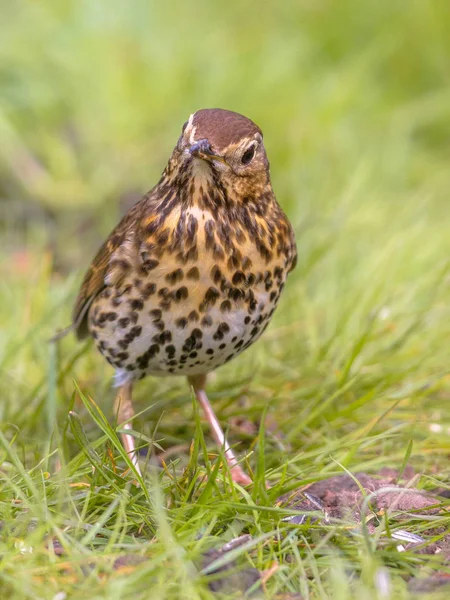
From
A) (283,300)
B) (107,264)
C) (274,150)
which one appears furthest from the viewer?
(274,150)

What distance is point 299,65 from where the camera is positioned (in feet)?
27.1

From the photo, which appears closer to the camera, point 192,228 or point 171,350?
point 192,228

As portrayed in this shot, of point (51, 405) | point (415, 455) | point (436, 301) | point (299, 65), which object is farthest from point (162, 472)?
point (299, 65)

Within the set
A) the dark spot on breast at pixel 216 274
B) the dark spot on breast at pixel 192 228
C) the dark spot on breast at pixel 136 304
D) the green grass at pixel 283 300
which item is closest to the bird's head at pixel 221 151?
the dark spot on breast at pixel 192 228

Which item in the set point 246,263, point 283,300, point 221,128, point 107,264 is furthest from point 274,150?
point 221,128

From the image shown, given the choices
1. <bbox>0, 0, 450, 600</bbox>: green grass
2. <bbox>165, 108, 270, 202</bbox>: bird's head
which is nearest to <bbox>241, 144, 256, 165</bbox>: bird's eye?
<bbox>165, 108, 270, 202</bbox>: bird's head

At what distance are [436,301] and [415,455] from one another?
4.32 ft

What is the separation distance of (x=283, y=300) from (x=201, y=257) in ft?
6.00

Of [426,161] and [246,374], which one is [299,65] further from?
[246,374]

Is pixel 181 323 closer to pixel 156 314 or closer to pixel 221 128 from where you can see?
pixel 156 314

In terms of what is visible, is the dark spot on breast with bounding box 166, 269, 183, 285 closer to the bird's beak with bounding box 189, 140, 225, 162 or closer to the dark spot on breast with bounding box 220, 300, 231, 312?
the dark spot on breast with bounding box 220, 300, 231, 312

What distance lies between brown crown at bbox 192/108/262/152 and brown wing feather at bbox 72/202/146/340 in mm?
476

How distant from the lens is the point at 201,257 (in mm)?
3275

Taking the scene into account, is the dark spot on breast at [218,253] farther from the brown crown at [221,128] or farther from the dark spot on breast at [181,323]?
the brown crown at [221,128]
